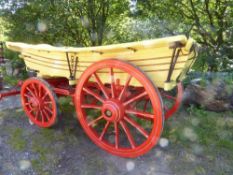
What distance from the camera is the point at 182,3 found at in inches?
240

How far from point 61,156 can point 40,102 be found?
78cm

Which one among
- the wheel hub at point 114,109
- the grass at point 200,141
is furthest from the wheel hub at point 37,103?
the grass at point 200,141

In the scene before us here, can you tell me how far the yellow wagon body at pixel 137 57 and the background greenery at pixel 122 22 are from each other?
8.23 ft

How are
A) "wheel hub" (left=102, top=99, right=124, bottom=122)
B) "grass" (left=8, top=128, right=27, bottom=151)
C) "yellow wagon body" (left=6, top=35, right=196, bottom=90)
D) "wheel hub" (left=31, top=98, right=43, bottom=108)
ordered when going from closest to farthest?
1. "yellow wagon body" (left=6, top=35, right=196, bottom=90)
2. "wheel hub" (left=102, top=99, right=124, bottom=122)
3. "grass" (left=8, top=128, right=27, bottom=151)
4. "wheel hub" (left=31, top=98, right=43, bottom=108)

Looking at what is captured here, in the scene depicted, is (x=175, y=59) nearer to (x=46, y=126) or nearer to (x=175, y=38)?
(x=175, y=38)

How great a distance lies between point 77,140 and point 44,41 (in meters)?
3.30

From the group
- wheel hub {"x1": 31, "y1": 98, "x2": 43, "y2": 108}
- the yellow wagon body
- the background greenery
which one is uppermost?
the background greenery

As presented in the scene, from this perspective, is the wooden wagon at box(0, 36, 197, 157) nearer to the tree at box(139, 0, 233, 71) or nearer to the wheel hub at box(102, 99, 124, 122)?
the wheel hub at box(102, 99, 124, 122)

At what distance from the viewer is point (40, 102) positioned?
3197 mm

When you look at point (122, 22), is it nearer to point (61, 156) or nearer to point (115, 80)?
point (115, 80)

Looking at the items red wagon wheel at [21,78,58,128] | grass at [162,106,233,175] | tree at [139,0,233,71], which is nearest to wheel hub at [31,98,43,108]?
red wagon wheel at [21,78,58,128]

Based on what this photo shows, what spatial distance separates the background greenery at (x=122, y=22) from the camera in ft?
17.8

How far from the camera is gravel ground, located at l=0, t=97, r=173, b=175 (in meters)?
2.56

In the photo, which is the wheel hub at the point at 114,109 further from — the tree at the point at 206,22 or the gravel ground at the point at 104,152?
the tree at the point at 206,22
